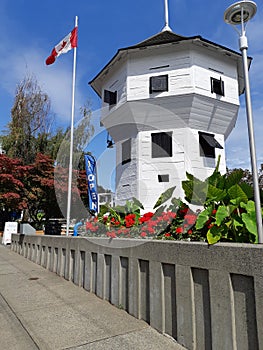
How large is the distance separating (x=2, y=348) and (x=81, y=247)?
9.52ft

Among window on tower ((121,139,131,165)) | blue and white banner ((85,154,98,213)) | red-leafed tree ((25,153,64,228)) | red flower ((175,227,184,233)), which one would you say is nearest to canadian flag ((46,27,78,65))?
blue and white banner ((85,154,98,213))

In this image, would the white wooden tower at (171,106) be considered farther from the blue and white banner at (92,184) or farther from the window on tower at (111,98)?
the blue and white banner at (92,184)

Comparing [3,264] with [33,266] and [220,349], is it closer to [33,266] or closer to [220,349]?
[33,266]

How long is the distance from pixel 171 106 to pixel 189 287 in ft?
35.1

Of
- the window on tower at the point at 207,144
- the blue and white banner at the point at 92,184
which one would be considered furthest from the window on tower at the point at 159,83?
the blue and white banner at the point at 92,184

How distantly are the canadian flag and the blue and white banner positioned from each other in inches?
170

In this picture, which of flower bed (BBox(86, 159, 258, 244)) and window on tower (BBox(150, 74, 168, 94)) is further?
window on tower (BBox(150, 74, 168, 94))

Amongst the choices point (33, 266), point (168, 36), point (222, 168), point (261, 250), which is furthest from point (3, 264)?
point (168, 36)

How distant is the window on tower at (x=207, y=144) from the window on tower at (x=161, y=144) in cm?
152

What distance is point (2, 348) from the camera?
312 cm

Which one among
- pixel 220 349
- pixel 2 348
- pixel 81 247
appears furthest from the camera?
pixel 81 247

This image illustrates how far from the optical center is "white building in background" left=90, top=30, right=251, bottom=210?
12453 mm

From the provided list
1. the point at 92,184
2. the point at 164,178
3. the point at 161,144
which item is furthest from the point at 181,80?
the point at 92,184

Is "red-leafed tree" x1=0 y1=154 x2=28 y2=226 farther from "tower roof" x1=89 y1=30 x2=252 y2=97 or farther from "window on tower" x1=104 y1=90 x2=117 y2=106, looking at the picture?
"tower roof" x1=89 y1=30 x2=252 y2=97
